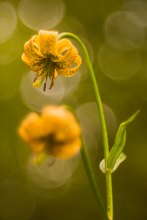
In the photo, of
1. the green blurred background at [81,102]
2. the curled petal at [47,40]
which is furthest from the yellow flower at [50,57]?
the green blurred background at [81,102]

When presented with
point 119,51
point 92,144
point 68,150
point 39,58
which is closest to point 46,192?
point 92,144

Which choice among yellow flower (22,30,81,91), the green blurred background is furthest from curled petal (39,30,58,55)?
the green blurred background

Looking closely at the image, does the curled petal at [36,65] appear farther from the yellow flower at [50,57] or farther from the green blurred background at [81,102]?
the green blurred background at [81,102]

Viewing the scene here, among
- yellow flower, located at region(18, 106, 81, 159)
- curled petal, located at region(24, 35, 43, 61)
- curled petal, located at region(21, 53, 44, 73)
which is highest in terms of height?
curled petal, located at region(24, 35, 43, 61)

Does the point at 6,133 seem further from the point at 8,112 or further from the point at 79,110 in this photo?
the point at 79,110

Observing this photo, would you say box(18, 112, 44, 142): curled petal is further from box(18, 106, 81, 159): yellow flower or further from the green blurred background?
the green blurred background

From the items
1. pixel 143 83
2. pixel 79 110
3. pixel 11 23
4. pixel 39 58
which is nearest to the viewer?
pixel 39 58

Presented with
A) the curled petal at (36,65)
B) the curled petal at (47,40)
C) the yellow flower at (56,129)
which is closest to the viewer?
the yellow flower at (56,129)
